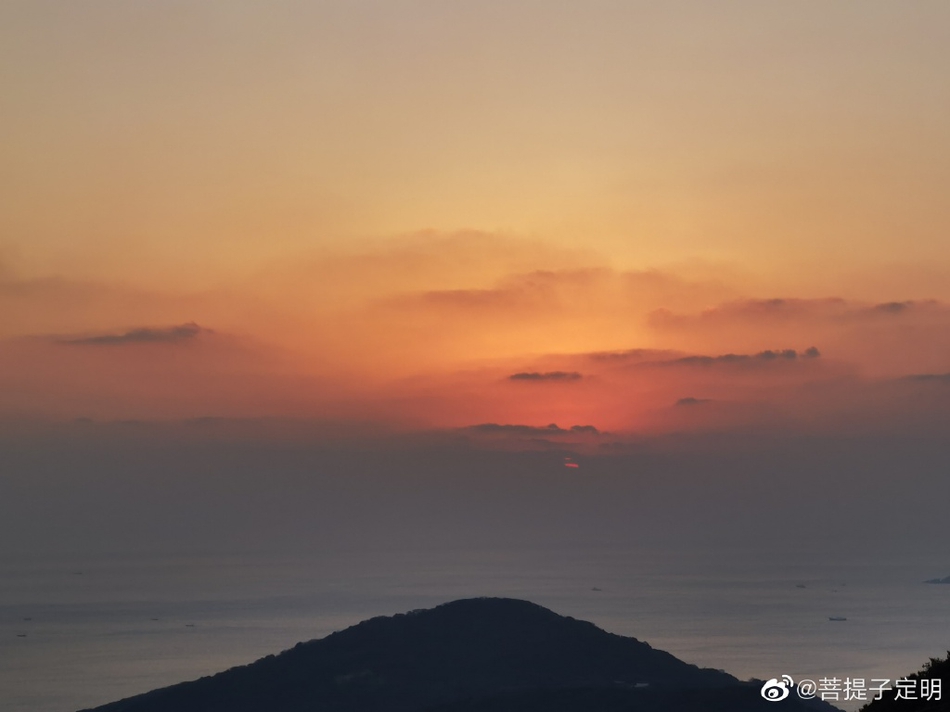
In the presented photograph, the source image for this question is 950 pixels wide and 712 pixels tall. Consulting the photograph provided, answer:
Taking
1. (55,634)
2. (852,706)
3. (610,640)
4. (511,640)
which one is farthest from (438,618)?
(55,634)

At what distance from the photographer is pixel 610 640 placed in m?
91.6

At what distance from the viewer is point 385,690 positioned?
8794 cm

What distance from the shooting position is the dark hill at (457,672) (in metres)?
81.6

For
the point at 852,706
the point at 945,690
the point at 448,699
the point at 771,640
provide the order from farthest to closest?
1. the point at 771,640
2. the point at 852,706
3. the point at 448,699
4. the point at 945,690

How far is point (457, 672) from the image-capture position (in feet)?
292

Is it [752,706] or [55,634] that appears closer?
[752,706]

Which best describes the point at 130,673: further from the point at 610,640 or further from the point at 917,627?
the point at 917,627

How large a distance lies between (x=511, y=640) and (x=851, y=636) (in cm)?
11633

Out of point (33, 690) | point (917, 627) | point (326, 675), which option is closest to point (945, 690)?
point (326, 675)

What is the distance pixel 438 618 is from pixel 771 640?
104445 mm

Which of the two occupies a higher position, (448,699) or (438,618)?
(438,618)

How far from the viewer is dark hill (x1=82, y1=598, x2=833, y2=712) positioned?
8156 centimetres

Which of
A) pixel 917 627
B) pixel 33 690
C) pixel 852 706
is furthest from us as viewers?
pixel 917 627

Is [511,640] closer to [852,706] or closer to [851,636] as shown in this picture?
[852,706]
